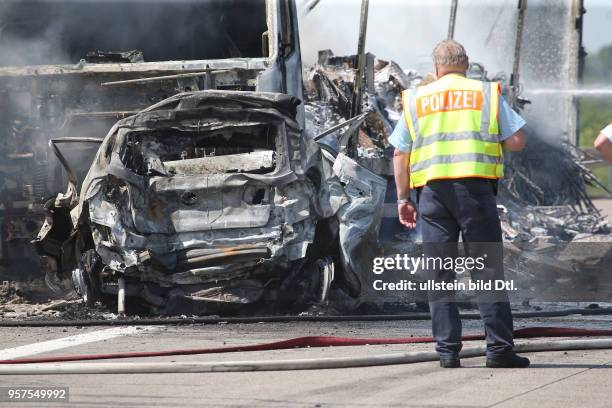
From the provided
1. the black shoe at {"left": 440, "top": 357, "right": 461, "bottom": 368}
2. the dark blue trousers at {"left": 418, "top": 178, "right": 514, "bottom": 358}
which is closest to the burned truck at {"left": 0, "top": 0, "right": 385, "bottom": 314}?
the dark blue trousers at {"left": 418, "top": 178, "right": 514, "bottom": 358}

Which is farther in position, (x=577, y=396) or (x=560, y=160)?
(x=560, y=160)

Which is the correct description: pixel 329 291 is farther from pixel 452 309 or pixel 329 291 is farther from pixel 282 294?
pixel 452 309

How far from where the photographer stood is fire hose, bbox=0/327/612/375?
580 centimetres

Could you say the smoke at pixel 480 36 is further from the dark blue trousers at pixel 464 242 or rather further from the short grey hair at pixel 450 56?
the dark blue trousers at pixel 464 242

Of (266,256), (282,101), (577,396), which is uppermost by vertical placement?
(282,101)

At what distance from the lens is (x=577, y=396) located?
522cm

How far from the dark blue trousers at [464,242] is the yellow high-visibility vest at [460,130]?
0.24 feet

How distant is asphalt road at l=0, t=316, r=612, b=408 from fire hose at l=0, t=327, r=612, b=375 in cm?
5

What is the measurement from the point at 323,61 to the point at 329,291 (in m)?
6.69

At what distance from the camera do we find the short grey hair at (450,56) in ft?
20.2

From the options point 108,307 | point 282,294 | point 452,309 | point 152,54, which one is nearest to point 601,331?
point 452,309

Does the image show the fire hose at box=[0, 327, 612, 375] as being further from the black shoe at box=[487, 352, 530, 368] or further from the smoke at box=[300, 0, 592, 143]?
the smoke at box=[300, 0, 592, 143]

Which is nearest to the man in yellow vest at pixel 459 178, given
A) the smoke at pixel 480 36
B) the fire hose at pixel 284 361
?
the fire hose at pixel 284 361

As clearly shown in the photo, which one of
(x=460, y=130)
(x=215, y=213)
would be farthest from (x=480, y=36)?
(x=460, y=130)
